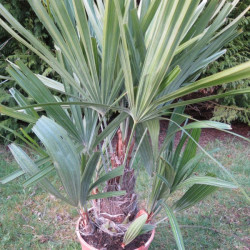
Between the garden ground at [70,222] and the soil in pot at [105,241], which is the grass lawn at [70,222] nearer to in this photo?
the garden ground at [70,222]

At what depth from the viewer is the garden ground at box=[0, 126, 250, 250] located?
182 cm

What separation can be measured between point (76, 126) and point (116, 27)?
41 cm

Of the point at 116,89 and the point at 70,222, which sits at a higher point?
the point at 116,89

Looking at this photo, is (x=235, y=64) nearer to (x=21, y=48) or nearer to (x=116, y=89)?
(x=21, y=48)

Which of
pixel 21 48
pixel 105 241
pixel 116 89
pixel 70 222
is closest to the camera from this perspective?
pixel 116 89

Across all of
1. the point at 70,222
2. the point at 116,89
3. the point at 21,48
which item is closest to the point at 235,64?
the point at 21,48

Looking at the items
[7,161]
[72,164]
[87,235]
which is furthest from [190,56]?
[7,161]

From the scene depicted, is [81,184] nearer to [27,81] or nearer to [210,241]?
[27,81]

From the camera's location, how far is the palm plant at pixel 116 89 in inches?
31.6

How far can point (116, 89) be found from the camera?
3.25 ft

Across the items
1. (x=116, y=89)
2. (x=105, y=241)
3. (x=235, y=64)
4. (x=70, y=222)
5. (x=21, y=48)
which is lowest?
(x=235, y=64)

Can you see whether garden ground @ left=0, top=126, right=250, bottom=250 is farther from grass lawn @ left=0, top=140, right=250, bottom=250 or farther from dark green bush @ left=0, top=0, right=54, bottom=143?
dark green bush @ left=0, top=0, right=54, bottom=143

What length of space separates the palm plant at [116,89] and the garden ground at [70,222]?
69 centimetres

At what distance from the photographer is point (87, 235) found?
→ 1.25m
